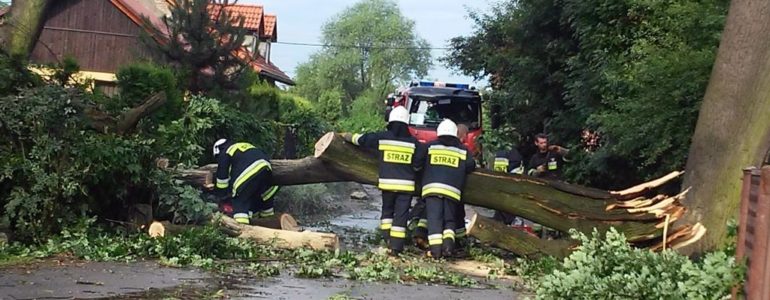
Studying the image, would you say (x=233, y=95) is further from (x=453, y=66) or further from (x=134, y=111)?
(x=453, y=66)

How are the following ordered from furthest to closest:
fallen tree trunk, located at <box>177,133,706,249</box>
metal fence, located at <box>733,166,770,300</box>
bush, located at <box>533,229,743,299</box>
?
fallen tree trunk, located at <box>177,133,706,249</box> → bush, located at <box>533,229,743,299</box> → metal fence, located at <box>733,166,770,300</box>

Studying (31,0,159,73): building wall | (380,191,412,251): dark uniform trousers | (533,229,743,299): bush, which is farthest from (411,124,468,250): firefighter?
(31,0,159,73): building wall

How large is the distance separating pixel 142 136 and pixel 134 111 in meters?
0.33

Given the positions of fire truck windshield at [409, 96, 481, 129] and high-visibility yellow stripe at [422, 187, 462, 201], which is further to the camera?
fire truck windshield at [409, 96, 481, 129]

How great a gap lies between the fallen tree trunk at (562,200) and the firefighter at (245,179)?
0.71 m

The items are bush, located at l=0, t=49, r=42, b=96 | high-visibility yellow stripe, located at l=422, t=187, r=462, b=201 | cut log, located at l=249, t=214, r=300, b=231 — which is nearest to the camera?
bush, located at l=0, t=49, r=42, b=96

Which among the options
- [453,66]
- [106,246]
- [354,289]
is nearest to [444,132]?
[354,289]

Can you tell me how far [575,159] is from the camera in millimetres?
14195

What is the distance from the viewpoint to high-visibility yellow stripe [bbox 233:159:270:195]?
11250 mm

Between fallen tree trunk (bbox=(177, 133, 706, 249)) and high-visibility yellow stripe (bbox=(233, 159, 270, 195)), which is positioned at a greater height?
fallen tree trunk (bbox=(177, 133, 706, 249))

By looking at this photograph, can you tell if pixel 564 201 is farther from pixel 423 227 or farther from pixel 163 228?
pixel 163 228

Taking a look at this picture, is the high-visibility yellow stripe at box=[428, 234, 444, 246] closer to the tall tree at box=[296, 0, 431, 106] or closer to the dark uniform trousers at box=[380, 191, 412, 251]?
the dark uniform trousers at box=[380, 191, 412, 251]

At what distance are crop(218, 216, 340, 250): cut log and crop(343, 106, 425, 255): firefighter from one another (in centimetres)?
81

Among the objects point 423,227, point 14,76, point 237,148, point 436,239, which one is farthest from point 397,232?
point 14,76
